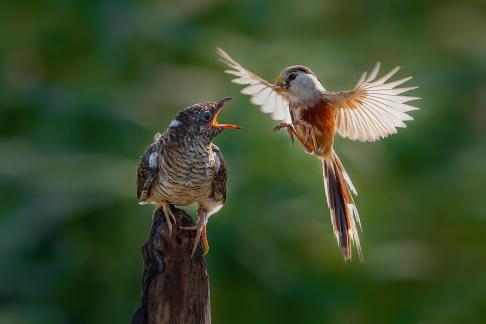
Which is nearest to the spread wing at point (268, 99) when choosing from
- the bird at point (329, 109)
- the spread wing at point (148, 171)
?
the bird at point (329, 109)

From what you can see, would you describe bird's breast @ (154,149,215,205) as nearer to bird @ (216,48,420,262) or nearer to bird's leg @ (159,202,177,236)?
bird's leg @ (159,202,177,236)

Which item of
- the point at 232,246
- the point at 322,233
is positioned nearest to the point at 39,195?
the point at 232,246

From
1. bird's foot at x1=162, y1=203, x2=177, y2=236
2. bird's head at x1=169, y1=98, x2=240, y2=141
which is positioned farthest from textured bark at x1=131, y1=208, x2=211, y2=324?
bird's head at x1=169, y1=98, x2=240, y2=141

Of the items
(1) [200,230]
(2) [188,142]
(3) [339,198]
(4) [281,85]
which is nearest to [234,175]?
(3) [339,198]

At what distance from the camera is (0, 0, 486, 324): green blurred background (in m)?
8.76

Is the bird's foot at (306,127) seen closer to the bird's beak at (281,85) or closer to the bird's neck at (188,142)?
A: the bird's beak at (281,85)

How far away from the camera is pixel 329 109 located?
163 inches

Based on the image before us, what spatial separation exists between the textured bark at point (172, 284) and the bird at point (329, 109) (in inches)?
23.5

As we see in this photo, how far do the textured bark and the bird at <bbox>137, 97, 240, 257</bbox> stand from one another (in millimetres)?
105

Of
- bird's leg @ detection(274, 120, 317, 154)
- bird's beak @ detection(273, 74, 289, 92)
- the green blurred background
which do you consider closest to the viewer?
bird's leg @ detection(274, 120, 317, 154)

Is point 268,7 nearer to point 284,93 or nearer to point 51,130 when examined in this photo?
point 51,130

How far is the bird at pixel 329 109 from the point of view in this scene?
13.0 feet

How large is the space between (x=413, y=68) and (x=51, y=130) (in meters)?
4.29

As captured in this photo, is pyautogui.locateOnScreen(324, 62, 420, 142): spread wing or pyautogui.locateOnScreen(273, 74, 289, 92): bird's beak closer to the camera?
pyautogui.locateOnScreen(324, 62, 420, 142): spread wing
